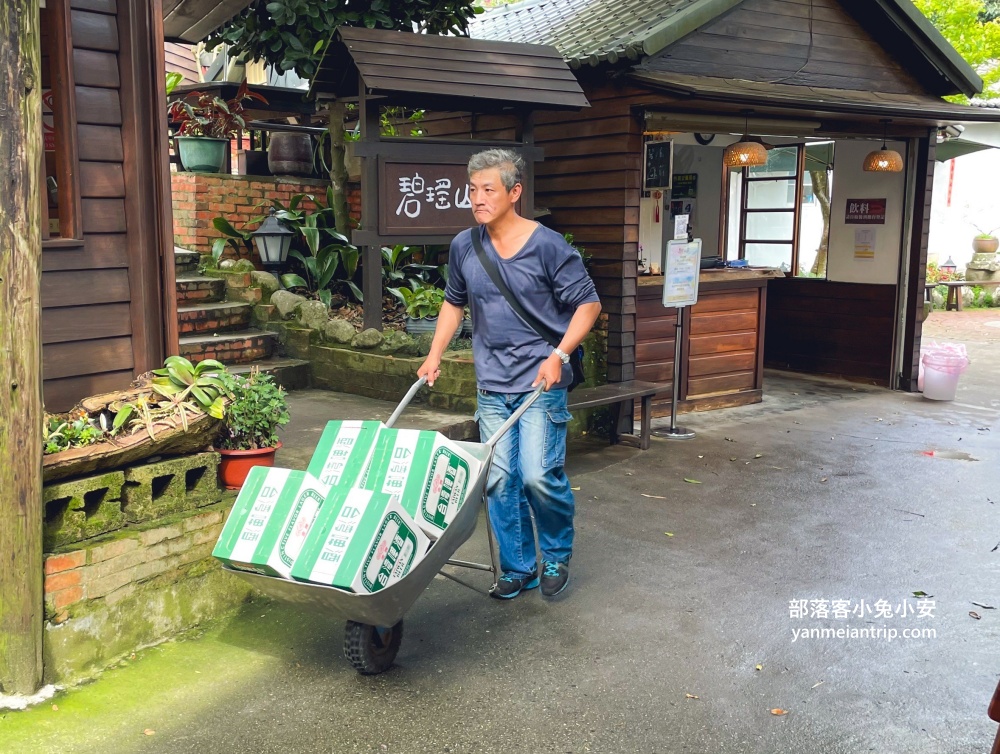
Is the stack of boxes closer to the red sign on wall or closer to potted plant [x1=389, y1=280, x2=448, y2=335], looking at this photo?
potted plant [x1=389, y1=280, x2=448, y2=335]

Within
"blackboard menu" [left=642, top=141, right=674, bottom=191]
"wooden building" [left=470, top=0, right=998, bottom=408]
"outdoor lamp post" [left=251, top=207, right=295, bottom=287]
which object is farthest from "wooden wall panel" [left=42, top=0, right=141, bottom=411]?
"blackboard menu" [left=642, top=141, right=674, bottom=191]

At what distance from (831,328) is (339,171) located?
5.79m

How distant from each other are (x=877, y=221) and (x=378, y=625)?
8.61 m

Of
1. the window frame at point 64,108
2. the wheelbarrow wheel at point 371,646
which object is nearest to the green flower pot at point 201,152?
the window frame at point 64,108

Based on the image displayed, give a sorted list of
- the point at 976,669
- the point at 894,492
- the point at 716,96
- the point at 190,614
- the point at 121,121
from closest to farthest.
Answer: the point at 976,669
the point at 190,614
the point at 121,121
the point at 894,492
the point at 716,96

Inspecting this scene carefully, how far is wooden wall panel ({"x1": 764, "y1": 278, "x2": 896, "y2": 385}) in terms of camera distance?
10.5 meters

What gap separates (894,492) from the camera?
661cm

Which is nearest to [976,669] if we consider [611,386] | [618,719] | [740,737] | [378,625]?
[740,737]

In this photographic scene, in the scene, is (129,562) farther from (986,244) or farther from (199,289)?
(986,244)

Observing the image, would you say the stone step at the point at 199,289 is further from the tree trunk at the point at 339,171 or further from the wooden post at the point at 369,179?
Answer: the wooden post at the point at 369,179

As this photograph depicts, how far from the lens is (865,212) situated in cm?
1052

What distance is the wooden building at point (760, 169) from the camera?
8.23 meters

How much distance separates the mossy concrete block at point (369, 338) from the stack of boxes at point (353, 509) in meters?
3.82

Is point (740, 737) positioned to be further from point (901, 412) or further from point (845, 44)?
point (845, 44)
